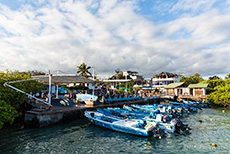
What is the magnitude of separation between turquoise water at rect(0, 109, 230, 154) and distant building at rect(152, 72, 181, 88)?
51.2 metres

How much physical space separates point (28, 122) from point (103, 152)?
10.5 metres

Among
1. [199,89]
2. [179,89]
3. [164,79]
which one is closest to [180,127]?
[199,89]

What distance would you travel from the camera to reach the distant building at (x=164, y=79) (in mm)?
65625

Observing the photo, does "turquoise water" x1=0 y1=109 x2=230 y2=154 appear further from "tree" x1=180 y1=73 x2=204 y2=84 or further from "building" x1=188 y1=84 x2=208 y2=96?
"tree" x1=180 y1=73 x2=204 y2=84

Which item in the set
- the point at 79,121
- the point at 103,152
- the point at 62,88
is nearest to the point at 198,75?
the point at 62,88

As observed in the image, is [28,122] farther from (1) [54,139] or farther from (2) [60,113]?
(1) [54,139]

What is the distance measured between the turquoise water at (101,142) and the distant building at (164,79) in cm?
5116

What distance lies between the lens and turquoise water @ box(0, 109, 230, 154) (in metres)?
10.9

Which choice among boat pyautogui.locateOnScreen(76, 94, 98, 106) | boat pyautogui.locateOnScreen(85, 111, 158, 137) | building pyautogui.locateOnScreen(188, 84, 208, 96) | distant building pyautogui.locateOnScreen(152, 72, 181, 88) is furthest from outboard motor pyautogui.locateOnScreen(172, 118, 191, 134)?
distant building pyautogui.locateOnScreen(152, 72, 181, 88)

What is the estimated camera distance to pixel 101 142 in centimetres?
1248

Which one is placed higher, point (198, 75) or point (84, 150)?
point (198, 75)

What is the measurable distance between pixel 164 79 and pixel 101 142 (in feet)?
193

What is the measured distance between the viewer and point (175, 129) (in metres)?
15.0

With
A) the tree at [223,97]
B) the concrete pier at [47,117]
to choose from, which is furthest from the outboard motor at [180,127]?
the tree at [223,97]
